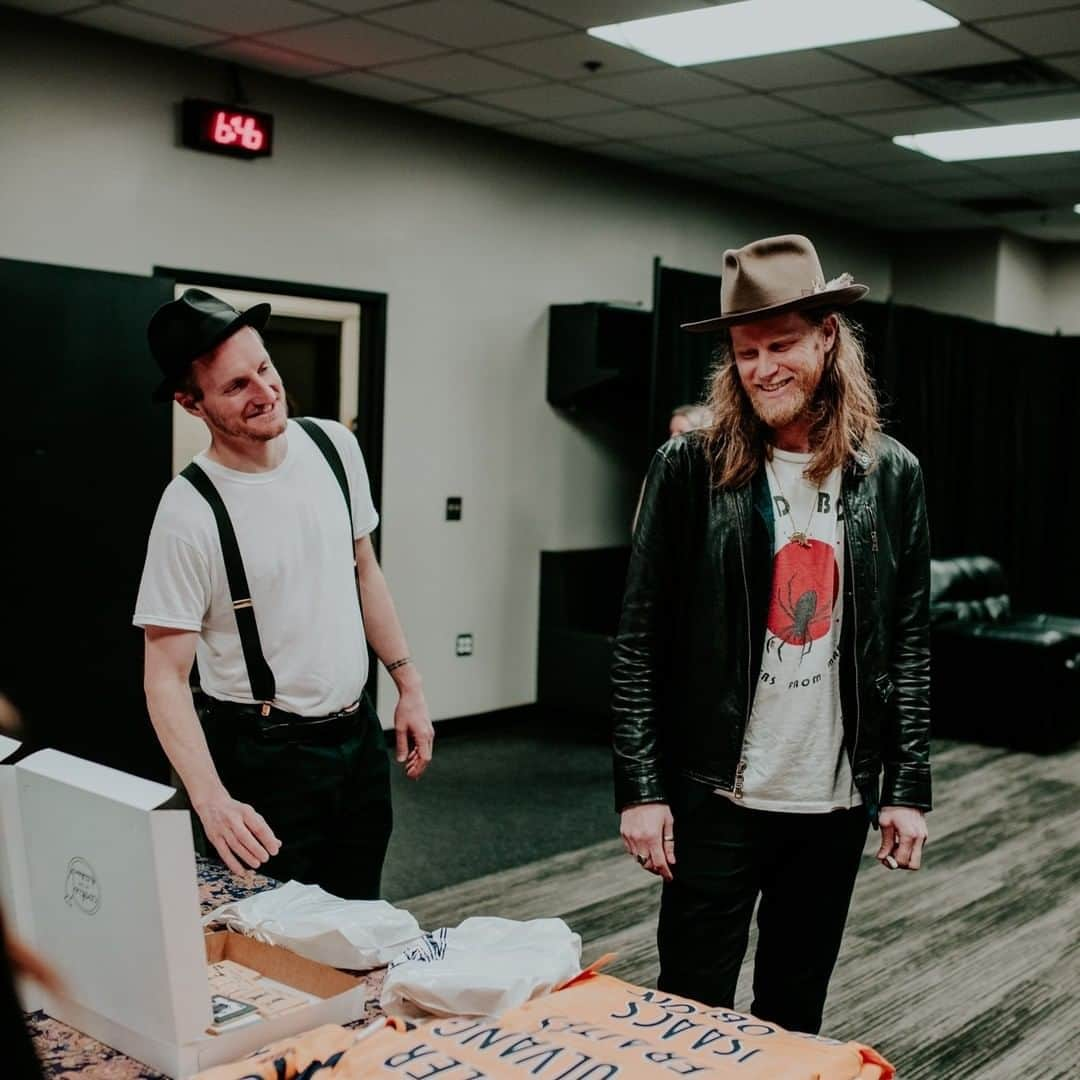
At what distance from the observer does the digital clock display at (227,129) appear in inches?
192

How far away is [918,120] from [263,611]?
15.5 ft

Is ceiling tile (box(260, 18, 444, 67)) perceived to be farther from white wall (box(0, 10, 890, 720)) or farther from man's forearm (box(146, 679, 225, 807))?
man's forearm (box(146, 679, 225, 807))

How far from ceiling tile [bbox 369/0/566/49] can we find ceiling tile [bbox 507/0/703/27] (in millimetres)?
77

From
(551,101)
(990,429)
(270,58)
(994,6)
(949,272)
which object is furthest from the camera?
(949,272)

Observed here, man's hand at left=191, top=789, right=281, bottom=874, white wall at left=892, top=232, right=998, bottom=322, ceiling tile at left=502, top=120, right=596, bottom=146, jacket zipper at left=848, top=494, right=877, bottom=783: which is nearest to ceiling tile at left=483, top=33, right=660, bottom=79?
ceiling tile at left=502, top=120, right=596, bottom=146

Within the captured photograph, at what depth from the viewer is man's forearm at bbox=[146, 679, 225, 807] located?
1783 millimetres

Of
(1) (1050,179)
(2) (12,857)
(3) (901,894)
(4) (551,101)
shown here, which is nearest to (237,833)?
(2) (12,857)

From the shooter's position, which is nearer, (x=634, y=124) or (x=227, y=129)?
(x=227, y=129)

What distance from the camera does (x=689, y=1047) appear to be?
128cm

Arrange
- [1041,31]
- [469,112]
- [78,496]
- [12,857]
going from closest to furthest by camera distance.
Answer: [12,857] → [78,496] → [1041,31] → [469,112]

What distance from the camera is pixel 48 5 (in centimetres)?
423

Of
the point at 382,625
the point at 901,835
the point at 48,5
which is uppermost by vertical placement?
the point at 48,5

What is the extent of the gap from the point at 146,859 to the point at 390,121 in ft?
16.4

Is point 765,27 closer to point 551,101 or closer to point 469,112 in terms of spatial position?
point 551,101
